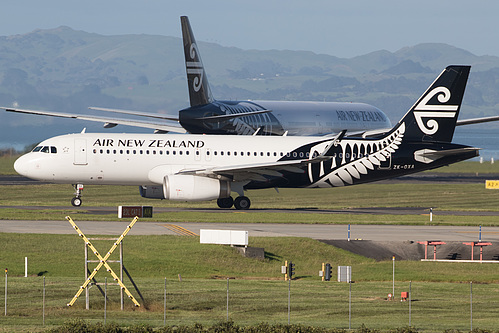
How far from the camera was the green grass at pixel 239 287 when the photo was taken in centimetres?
3038

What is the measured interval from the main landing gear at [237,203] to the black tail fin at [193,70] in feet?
73.9

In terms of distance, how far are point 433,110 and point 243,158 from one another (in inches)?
530

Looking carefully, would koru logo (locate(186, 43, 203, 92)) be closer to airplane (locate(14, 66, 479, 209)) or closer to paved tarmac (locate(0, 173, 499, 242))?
airplane (locate(14, 66, 479, 209))

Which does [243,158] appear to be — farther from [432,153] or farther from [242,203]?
[432,153]

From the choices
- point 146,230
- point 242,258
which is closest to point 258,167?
point 146,230

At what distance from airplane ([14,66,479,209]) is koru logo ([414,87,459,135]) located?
0.07 m

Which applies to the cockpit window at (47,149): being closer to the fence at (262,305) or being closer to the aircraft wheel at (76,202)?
the aircraft wheel at (76,202)

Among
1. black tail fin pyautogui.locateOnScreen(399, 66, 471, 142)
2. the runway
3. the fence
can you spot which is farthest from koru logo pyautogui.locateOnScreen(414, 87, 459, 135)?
the fence

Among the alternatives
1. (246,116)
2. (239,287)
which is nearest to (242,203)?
(246,116)

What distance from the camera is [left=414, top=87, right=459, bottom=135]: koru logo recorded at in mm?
62188

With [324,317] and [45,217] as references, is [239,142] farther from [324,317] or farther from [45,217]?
[324,317]

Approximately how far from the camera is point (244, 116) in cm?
8300

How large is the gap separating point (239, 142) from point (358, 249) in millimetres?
16864

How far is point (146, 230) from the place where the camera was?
1928 inches
